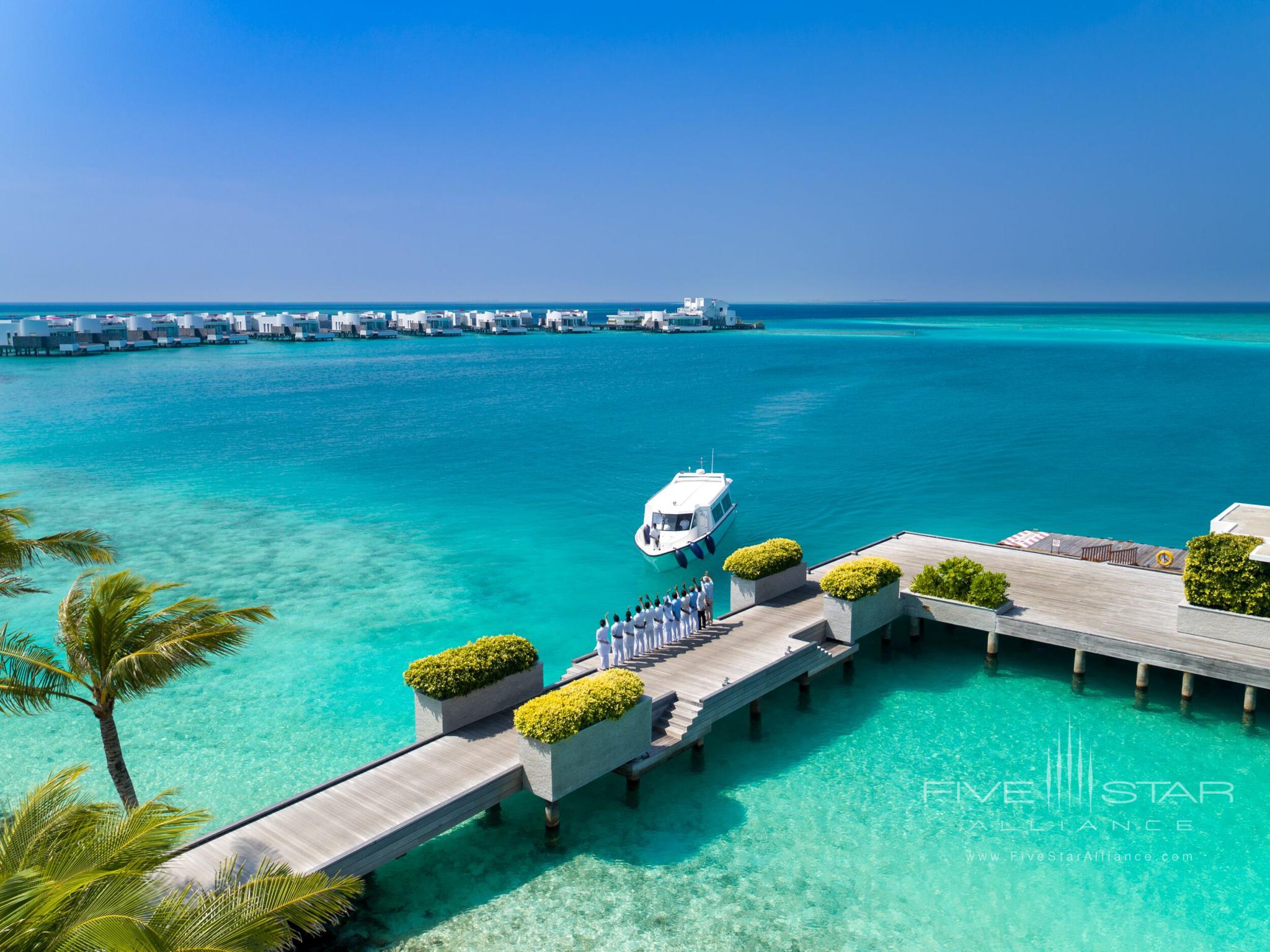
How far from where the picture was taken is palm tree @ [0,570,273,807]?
40.7ft

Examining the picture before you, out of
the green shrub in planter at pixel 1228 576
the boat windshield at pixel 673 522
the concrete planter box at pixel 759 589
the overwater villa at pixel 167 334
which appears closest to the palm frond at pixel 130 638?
the concrete planter box at pixel 759 589

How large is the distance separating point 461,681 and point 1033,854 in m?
11.2

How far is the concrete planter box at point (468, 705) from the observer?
17250 millimetres

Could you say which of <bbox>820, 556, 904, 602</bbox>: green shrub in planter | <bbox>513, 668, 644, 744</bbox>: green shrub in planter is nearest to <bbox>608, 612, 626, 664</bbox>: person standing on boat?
<bbox>513, 668, 644, 744</bbox>: green shrub in planter

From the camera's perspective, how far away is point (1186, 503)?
141ft

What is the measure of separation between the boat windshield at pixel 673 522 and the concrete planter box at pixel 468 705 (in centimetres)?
1627

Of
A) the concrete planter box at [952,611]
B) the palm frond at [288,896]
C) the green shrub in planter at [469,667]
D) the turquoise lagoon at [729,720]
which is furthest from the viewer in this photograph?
the concrete planter box at [952,611]

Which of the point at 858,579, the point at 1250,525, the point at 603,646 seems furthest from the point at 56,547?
the point at 1250,525

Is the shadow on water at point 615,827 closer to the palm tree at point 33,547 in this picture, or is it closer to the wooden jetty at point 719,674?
the wooden jetty at point 719,674

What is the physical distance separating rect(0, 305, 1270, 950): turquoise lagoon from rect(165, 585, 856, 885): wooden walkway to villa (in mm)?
1063

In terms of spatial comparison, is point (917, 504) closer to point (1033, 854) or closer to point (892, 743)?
point (892, 743)

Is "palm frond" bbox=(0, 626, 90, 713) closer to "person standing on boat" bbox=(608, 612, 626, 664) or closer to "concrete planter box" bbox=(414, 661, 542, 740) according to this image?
"concrete planter box" bbox=(414, 661, 542, 740)

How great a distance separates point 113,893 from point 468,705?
32.1ft

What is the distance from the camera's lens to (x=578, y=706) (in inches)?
624
